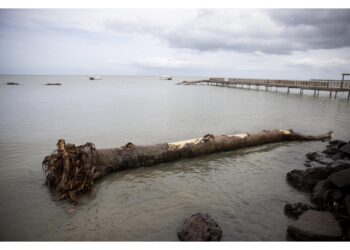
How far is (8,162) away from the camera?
26.2 ft

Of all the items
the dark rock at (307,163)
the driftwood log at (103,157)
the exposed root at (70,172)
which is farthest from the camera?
the dark rock at (307,163)

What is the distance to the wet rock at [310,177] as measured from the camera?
6316 mm

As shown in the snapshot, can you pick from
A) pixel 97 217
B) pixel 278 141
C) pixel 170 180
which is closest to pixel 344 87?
pixel 278 141

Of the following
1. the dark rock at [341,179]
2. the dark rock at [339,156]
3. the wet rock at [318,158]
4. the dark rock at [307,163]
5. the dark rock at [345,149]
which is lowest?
the dark rock at [307,163]

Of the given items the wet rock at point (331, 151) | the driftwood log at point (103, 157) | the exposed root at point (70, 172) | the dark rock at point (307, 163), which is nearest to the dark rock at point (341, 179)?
the dark rock at point (307, 163)

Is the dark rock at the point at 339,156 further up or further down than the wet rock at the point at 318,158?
further up

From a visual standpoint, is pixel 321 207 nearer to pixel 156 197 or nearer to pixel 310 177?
pixel 310 177

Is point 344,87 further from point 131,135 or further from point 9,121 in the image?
point 9,121

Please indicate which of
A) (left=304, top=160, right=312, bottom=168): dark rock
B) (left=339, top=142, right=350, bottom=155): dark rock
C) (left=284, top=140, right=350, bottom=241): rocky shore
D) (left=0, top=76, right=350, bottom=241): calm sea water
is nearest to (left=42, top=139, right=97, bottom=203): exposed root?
(left=0, top=76, right=350, bottom=241): calm sea water

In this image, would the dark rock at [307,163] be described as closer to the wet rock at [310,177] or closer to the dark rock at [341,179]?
the wet rock at [310,177]

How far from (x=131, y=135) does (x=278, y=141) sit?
7.49m

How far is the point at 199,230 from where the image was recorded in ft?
13.9

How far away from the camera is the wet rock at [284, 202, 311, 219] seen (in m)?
5.09

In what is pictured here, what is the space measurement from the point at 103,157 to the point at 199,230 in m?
3.80
